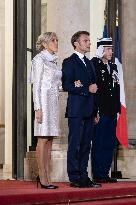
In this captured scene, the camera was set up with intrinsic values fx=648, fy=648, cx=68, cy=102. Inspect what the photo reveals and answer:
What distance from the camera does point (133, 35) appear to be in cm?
1112

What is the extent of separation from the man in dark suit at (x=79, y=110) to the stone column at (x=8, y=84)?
3.16m

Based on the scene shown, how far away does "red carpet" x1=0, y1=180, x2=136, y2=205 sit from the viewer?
6.70 metres

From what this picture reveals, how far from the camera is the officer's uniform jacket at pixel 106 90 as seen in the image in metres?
8.62

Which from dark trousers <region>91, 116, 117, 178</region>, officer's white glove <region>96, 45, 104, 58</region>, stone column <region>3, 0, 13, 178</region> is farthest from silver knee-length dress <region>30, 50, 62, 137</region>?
stone column <region>3, 0, 13, 178</region>

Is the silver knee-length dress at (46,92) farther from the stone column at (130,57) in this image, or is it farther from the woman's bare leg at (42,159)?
the stone column at (130,57)

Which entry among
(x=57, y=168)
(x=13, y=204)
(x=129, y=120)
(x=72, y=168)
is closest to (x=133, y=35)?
(x=129, y=120)

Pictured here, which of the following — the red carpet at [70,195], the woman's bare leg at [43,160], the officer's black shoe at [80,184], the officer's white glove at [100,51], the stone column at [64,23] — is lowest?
the red carpet at [70,195]

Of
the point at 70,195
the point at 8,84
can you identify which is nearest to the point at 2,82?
the point at 8,84

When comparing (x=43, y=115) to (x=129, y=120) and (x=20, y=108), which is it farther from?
(x=129, y=120)

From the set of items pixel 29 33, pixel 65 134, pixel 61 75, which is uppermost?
pixel 29 33

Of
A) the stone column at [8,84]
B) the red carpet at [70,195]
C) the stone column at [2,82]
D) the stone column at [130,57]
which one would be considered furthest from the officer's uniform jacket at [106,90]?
the stone column at [2,82]

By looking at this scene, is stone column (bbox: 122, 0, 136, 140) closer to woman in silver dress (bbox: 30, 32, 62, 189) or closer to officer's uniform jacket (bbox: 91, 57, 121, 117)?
officer's uniform jacket (bbox: 91, 57, 121, 117)

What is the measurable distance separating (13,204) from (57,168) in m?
2.38

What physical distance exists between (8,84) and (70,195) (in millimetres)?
4336
